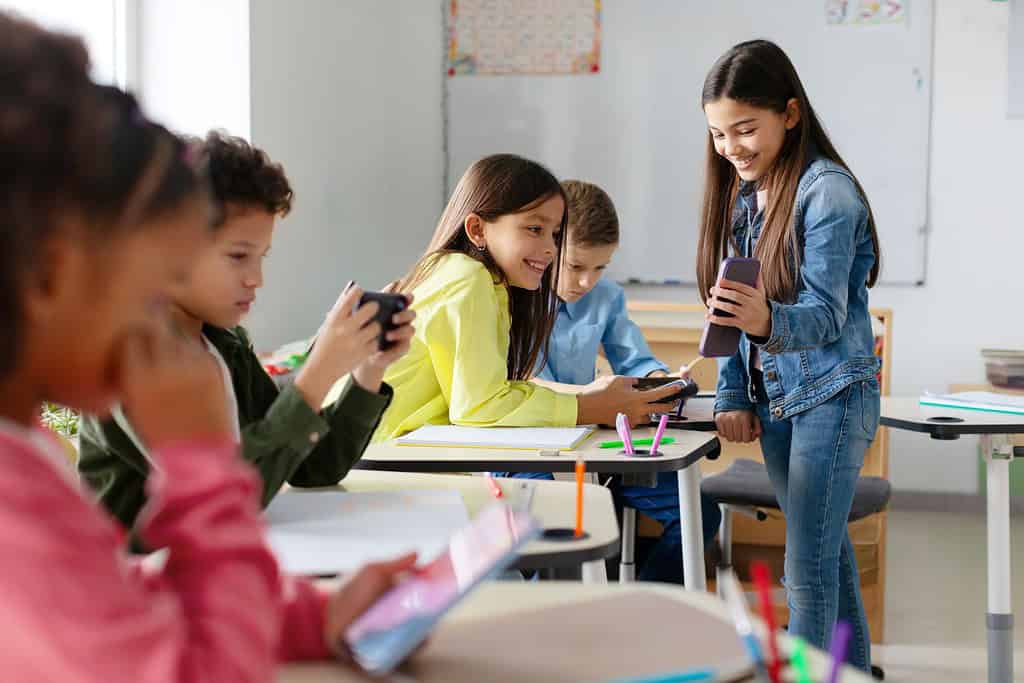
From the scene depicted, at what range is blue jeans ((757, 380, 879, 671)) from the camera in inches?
80.9

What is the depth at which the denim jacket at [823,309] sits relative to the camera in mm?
2010

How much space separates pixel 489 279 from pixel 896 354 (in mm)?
3097

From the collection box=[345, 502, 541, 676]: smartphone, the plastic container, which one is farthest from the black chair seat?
box=[345, 502, 541, 676]: smartphone

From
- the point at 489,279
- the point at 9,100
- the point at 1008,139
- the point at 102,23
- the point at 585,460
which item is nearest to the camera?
the point at 9,100

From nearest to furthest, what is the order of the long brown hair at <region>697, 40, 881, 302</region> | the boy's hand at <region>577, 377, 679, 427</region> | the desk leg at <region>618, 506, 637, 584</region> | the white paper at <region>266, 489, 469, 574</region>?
the white paper at <region>266, 489, 469, 574</region> → the long brown hair at <region>697, 40, 881, 302</region> → the boy's hand at <region>577, 377, 679, 427</region> → the desk leg at <region>618, 506, 637, 584</region>

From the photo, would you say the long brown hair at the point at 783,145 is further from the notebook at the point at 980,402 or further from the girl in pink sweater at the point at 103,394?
the girl in pink sweater at the point at 103,394

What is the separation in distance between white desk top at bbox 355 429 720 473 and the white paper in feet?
1.21

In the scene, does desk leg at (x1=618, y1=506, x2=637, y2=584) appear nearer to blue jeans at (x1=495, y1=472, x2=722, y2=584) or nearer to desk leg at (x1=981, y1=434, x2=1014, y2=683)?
blue jeans at (x1=495, y1=472, x2=722, y2=584)

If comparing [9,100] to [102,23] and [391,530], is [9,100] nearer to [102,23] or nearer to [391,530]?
[391,530]

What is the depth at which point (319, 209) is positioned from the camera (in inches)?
155

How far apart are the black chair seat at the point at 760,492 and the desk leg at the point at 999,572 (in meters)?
0.28

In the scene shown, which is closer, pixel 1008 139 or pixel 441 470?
pixel 441 470

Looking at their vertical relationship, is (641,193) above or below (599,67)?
below

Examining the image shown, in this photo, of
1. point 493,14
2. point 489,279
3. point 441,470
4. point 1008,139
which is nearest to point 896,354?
point 1008,139
